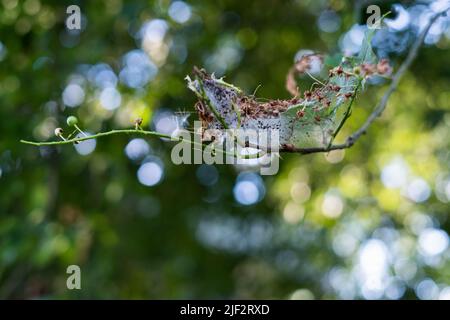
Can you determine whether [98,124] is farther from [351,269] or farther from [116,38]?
[351,269]

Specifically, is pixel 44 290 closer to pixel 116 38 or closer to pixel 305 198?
pixel 116 38

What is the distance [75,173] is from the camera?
14.7ft

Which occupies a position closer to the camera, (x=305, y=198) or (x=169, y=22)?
(x=169, y=22)

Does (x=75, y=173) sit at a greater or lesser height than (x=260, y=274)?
greater

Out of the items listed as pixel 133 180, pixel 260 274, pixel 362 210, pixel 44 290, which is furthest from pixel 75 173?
pixel 362 210

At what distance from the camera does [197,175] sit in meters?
4.95

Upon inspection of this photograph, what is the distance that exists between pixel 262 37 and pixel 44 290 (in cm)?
217

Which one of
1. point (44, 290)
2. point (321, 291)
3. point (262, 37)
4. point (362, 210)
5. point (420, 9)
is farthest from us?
point (321, 291)

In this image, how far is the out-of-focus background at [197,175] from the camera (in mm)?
3461

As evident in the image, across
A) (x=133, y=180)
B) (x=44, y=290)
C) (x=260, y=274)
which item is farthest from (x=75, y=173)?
(x=260, y=274)

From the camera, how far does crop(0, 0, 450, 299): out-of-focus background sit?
3461 mm

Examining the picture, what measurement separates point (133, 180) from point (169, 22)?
1007mm

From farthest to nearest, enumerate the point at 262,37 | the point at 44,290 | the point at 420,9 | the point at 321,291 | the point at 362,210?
the point at 321,291 → the point at 362,210 → the point at 262,37 → the point at 44,290 → the point at 420,9

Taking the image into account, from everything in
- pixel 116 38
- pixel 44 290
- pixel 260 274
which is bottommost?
pixel 44 290
